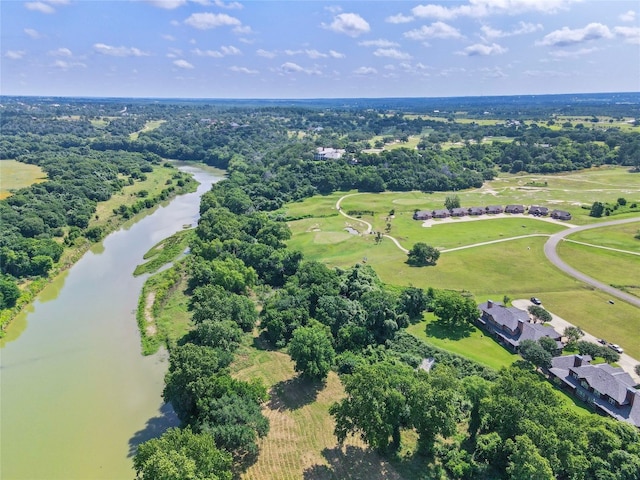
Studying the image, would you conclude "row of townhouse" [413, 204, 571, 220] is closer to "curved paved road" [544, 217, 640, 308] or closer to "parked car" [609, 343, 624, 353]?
"curved paved road" [544, 217, 640, 308]

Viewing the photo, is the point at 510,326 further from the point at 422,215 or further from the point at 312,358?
the point at 422,215

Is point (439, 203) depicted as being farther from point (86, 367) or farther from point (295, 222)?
point (86, 367)

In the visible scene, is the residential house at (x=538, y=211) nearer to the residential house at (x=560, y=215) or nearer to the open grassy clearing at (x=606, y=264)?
the residential house at (x=560, y=215)

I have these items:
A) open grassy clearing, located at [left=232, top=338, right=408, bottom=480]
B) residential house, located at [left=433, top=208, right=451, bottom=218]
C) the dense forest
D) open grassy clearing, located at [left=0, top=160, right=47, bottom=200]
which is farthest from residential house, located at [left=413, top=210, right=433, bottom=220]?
open grassy clearing, located at [left=0, top=160, right=47, bottom=200]

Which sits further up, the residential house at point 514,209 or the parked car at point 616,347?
the residential house at point 514,209

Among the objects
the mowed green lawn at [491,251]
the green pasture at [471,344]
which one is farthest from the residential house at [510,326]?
the mowed green lawn at [491,251]

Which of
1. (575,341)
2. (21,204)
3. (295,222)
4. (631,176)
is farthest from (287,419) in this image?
(631,176)
